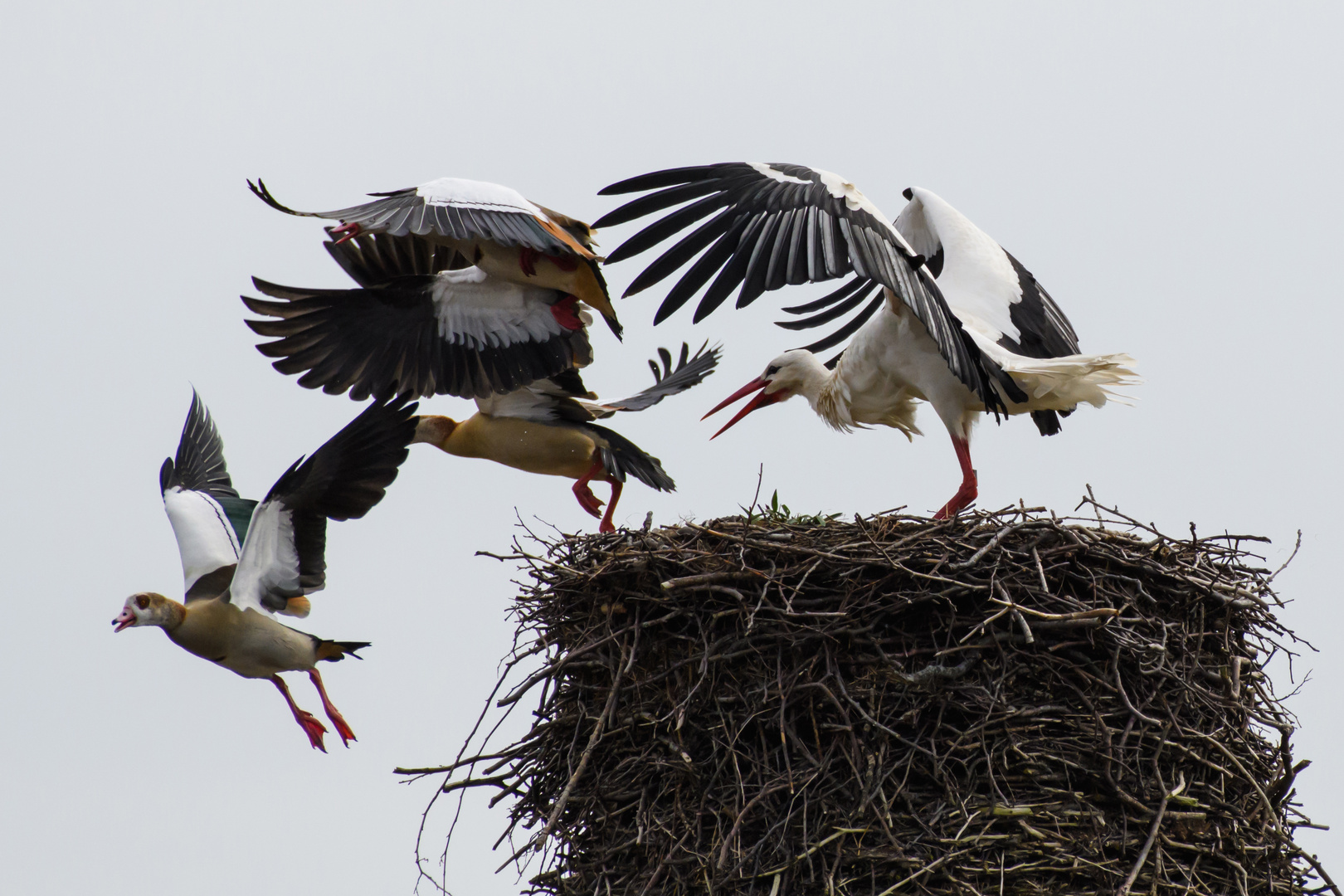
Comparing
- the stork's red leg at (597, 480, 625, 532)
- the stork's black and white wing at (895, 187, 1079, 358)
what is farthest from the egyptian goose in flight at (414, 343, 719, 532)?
the stork's black and white wing at (895, 187, 1079, 358)

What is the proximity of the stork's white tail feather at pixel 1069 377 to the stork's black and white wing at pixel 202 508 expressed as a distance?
4.58 meters

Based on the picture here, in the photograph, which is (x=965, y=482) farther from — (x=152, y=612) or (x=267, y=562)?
(x=152, y=612)

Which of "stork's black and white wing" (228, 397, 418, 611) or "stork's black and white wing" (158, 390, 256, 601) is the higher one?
"stork's black and white wing" (158, 390, 256, 601)

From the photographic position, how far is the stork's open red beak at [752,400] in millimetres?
7242

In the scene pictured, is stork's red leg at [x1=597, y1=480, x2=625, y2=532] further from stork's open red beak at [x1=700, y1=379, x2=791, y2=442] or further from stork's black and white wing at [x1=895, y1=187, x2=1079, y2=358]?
stork's black and white wing at [x1=895, y1=187, x2=1079, y2=358]

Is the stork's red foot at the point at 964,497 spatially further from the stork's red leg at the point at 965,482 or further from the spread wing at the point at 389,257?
the spread wing at the point at 389,257

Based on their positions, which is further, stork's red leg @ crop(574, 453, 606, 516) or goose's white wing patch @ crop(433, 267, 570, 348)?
stork's red leg @ crop(574, 453, 606, 516)

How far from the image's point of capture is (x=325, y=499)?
711 cm

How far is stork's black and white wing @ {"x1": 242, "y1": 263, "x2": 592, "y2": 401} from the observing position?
6.82 meters

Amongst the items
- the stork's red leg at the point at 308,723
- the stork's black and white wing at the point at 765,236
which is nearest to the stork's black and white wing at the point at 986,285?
the stork's black and white wing at the point at 765,236

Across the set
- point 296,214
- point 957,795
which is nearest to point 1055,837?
point 957,795

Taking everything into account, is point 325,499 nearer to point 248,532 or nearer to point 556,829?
point 248,532

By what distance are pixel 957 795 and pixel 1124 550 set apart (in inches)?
42.0

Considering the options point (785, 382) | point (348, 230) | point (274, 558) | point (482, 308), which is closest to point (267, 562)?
point (274, 558)
